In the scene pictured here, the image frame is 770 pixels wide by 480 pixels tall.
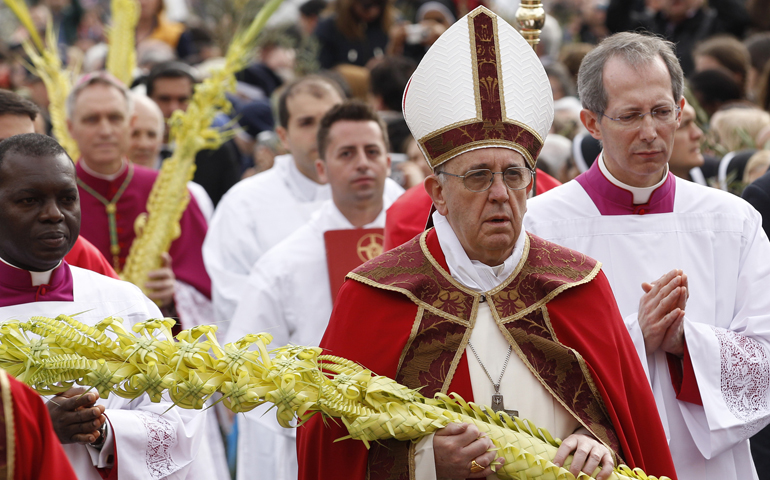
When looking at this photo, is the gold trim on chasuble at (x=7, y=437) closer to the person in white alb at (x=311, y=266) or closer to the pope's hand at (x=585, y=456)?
the pope's hand at (x=585, y=456)

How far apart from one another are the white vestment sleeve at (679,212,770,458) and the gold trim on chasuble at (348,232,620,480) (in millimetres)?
760

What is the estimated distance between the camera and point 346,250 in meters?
5.44

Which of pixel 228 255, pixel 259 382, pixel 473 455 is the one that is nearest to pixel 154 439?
pixel 259 382

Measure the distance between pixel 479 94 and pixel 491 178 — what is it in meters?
0.32

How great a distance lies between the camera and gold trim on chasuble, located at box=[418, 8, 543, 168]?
329cm

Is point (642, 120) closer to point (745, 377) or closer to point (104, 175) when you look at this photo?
point (745, 377)

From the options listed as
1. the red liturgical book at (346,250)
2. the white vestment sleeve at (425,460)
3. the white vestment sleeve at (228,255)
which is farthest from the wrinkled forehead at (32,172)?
the white vestment sleeve at (228,255)

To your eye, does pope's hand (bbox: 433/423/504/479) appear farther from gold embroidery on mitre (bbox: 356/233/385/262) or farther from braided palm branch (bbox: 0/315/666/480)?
gold embroidery on mitre (bbox: 356/233/385/262)

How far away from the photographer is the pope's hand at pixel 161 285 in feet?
19.2

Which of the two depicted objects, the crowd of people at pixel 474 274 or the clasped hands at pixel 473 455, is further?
the crowd of people at pixel 474 274

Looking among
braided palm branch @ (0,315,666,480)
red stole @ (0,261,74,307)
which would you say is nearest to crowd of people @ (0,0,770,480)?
red stole @ (0,261,74,307)

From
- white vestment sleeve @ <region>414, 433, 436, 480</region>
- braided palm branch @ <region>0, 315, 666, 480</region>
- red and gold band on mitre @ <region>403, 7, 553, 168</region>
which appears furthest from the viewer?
red and gold band on mitre @ <region>403, 7, 553, 168</region>

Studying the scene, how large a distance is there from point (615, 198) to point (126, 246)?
137 inches

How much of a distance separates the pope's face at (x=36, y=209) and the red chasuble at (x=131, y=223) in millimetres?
2812
